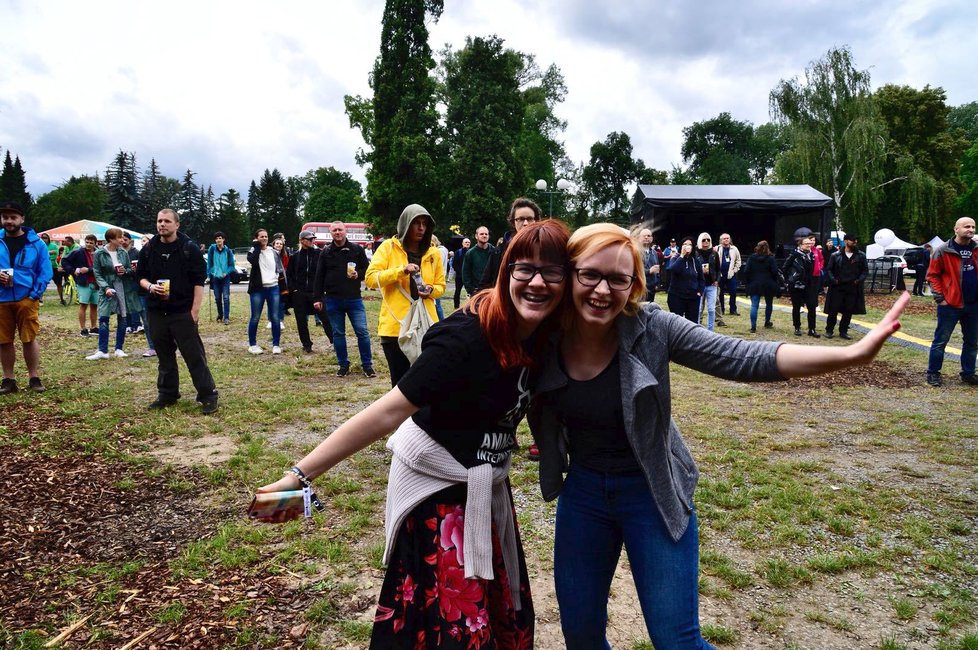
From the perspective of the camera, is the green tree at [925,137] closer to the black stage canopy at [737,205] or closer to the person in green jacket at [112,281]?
the black stage canopy at [737,205]

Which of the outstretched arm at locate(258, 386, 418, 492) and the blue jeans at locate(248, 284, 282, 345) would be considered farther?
the blue jeans at locate(248, 284, 282, 345)

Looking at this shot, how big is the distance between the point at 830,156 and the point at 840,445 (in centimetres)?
3324

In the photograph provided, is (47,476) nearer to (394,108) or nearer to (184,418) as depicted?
(184,418)

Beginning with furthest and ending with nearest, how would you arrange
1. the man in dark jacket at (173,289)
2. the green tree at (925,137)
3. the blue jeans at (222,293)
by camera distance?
the green tree at (925,137)
the blue jeans at (222,293)
the man in dark jacket at (173,289)

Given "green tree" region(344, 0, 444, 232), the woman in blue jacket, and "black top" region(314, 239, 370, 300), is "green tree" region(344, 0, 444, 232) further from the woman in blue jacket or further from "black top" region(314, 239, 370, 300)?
the woman in blue jacket

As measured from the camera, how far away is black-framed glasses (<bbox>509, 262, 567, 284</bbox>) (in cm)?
185

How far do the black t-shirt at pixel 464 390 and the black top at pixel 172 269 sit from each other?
5.53 meters

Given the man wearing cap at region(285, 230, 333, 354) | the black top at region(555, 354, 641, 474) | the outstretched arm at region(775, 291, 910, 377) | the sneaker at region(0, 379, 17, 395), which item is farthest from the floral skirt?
the man wearing cap at region(285, 230, 333, 354)

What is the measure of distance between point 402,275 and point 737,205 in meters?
20.5

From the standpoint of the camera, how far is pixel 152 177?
97.7 m

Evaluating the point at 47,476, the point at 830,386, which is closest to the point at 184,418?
the point at 47,476

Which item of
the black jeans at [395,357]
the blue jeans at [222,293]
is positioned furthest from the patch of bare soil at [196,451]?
the blue jeans at [222,293]

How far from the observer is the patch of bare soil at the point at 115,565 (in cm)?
290

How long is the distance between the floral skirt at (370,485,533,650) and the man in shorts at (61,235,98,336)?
12.2 metres
